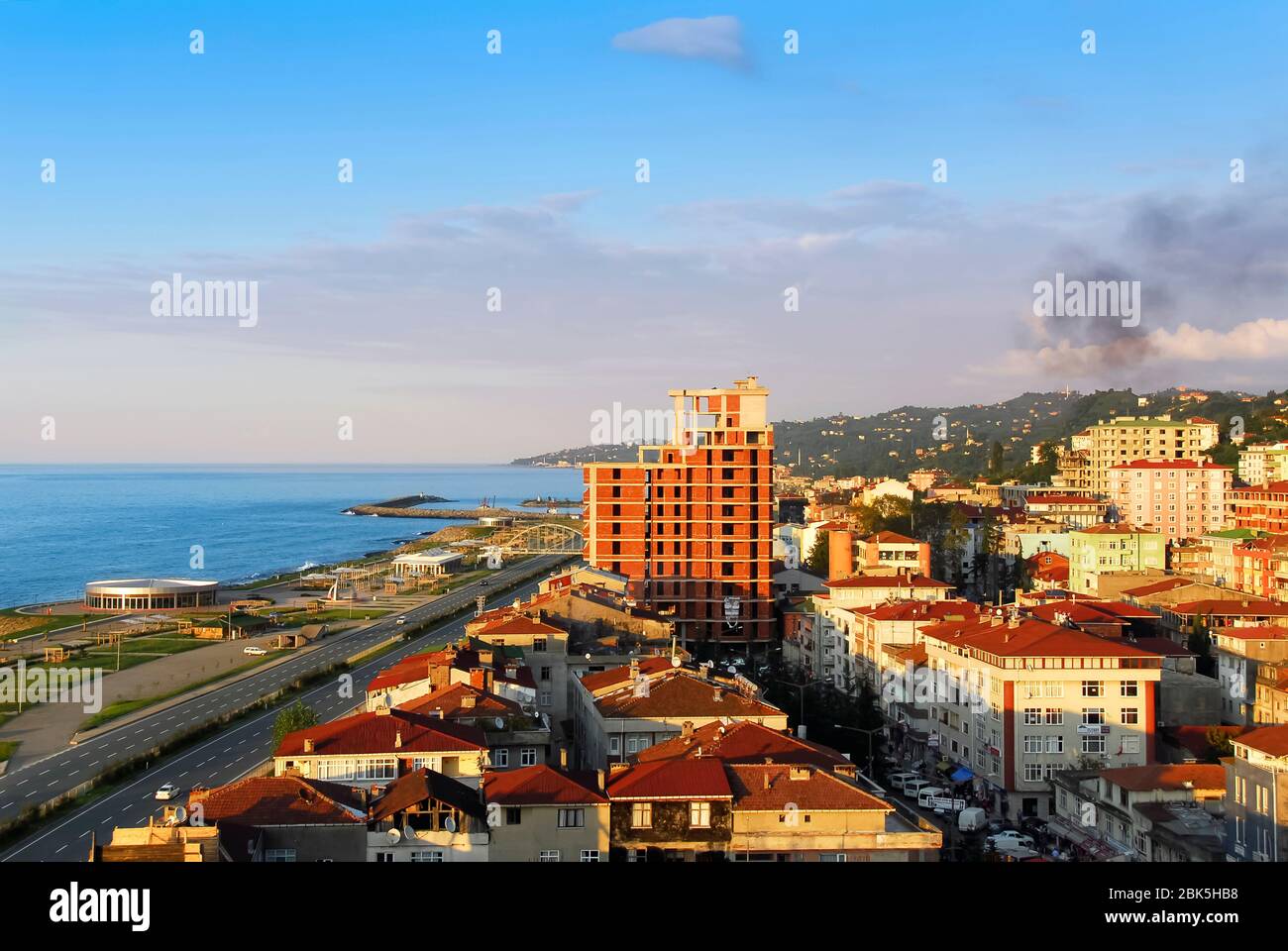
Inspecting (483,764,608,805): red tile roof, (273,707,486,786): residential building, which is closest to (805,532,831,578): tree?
(273,707,486,786): residential building

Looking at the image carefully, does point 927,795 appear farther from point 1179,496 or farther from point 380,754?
point 1179,496

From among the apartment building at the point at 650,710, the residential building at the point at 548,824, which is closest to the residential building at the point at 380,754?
the apartment building at the point at 650,710

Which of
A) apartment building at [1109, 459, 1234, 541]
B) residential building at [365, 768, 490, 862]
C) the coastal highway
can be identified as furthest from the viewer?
apartment building at [1109, 459, 1234, 541]

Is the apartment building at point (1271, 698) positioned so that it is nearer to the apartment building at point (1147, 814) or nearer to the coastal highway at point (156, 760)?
the apartment building at point (1147, 814)

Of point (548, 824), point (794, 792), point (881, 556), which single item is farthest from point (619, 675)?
point (881, 556)

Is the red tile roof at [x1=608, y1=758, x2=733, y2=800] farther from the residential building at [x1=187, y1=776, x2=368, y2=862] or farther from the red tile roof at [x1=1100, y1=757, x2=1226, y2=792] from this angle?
the red tile roof at [x1=1100, y1=757, x2=1226, y2=792]
